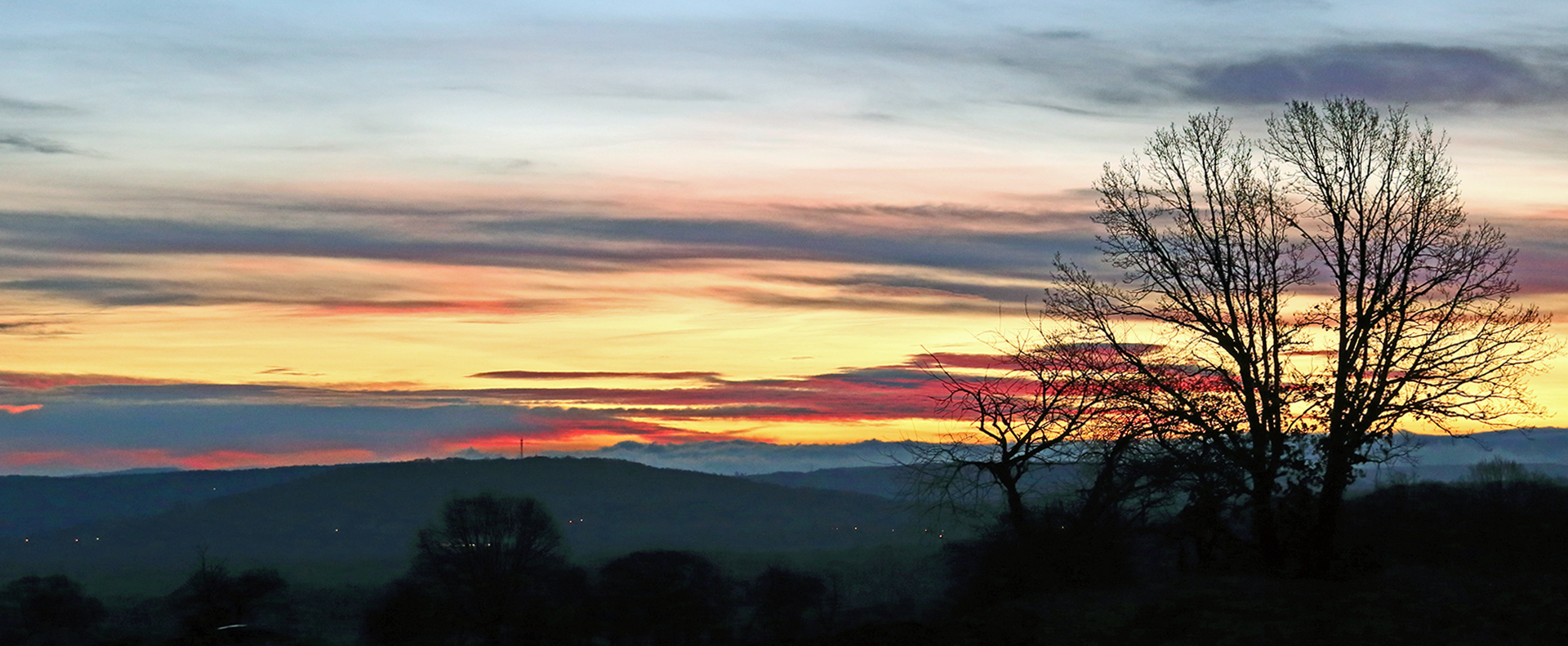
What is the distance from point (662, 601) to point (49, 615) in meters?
54.1

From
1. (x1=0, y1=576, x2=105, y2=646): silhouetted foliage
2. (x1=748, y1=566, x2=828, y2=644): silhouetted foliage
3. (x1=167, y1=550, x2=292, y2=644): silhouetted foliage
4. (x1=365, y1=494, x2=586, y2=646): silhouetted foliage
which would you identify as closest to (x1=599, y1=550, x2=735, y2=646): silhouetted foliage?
(x1=748, y1=566, x2=828, y2=644): silhouetted foliage

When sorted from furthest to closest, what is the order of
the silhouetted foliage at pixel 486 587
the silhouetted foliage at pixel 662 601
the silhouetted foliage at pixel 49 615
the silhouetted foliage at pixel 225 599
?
the silhouetted foliage at pixel 49 615 < the silhouetted foliage at pixel 662 601 < the silhouetted foliage at pixel 486 587 < the silhouetted foliage at pixel 225 599

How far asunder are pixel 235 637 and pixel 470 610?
70.8m

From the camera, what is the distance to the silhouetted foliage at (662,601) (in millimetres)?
99812

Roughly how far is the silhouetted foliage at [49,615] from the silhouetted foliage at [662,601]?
38.0 meters

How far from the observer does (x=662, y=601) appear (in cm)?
10338

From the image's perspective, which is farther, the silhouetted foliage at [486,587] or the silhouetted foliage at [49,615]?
the silhouetted foliage at [49,615]

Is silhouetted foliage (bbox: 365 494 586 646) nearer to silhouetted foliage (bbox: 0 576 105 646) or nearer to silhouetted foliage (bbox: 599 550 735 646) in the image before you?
silhouetted foliage (bbox: 599 550 735 646)

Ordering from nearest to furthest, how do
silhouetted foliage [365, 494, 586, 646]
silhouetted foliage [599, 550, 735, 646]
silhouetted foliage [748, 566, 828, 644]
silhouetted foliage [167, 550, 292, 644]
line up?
silhouetted foliage [167, 550, 292, 644]
silhouetted foliage [365, 494, 586, 646]
silhouetted foliage [599, 550, 735, 646]
silhouetted foliage [748, 566, 828, 644]

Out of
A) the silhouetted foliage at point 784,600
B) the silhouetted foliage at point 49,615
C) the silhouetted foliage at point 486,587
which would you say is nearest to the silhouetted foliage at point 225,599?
the silhouetted foliage at point 49,615

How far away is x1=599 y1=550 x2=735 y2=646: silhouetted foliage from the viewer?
327ft

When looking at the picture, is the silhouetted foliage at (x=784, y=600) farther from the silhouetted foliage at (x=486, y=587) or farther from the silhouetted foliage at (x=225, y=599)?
the silhouetted foliage at (x=225, y=599)

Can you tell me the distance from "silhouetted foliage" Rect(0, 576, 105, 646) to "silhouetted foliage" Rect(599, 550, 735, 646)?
125 feet

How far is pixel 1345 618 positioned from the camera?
867 inches
